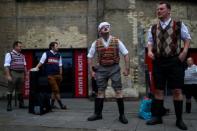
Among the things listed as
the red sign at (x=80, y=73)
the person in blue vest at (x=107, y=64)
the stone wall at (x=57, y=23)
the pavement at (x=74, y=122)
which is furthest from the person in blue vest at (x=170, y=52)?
the red sign at (x=80, y=73)

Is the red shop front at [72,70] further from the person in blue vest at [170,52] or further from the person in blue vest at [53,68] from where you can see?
the person in blue vest at [170,52]

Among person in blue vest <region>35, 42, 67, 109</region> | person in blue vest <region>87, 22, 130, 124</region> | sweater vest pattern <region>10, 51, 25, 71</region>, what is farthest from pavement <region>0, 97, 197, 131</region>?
sweater vest pattern <region>10, 51, 25, 71</region>

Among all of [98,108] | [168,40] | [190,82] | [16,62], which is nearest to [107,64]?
[98,108]

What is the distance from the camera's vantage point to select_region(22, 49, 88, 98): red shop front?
17.2m

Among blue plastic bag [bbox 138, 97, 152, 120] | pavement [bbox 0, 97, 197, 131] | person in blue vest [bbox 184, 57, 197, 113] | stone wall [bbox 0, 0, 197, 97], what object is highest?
stone wall [bbox 0, 0, 197, 97]

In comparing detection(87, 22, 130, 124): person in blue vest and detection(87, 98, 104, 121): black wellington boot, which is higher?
detection(87, 22, 130, 124): person in blue vest

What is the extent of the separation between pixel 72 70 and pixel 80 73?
317 mm

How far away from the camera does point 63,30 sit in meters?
17.1

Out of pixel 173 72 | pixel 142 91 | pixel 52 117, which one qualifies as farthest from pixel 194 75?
pixel 142 91

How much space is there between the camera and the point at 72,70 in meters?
17.4

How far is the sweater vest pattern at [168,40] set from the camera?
31.3ft

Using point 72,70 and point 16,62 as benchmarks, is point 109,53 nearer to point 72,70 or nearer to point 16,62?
point 16,62

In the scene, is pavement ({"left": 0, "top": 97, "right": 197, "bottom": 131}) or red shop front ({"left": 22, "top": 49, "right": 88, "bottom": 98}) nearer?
pavement ({"left": 0, "top": 97, "right": 197, "bottom": 131})

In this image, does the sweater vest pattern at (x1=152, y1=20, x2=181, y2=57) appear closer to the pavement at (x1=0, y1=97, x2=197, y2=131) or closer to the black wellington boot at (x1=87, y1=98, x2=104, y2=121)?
the pavement at (x1=0, y1=97, x2=197, y2=131)
